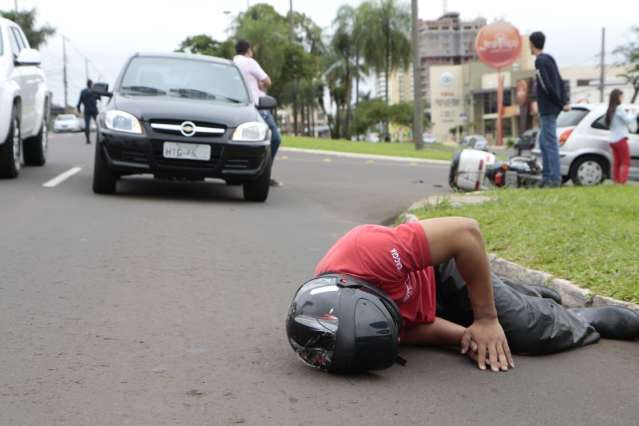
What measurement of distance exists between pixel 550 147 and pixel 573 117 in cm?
441

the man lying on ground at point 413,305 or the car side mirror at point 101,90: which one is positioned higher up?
the car side mirror at point 101,90

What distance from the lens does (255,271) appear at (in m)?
6.20

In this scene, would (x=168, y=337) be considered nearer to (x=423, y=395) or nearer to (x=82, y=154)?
(x=423, y=395)

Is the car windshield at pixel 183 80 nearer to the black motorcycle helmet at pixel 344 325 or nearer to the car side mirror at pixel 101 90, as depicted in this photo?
the car side mirror at pixel 101 90

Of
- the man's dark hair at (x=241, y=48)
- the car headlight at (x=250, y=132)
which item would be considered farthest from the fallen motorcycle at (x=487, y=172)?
the man's dark hair at (x=241, y=48)

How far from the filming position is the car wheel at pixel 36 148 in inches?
527

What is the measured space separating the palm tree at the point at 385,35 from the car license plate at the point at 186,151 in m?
57.9

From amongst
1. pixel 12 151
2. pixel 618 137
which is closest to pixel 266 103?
pixel 12 151

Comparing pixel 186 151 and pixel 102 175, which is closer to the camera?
pixel 186 151

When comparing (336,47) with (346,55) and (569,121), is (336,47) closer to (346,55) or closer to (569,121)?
(346,55)

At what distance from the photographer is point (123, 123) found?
9.80 meters

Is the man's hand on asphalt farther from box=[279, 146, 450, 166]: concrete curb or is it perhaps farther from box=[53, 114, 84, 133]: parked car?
box=[53, 114, 84, 133]: parked car

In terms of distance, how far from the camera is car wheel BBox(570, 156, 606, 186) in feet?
50.3

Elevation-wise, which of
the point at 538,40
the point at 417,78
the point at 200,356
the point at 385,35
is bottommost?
the point at 200,356
